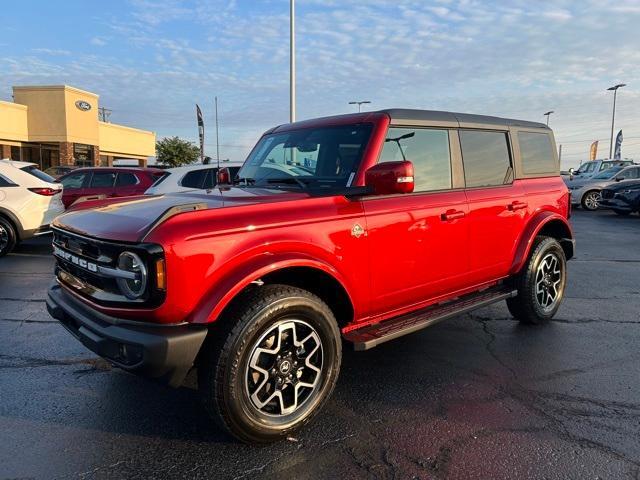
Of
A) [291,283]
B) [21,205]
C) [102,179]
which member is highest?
[102,179]

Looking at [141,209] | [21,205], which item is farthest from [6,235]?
[141,209]

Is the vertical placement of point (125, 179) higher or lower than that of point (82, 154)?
lower

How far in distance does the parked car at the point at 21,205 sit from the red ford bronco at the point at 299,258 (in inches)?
246

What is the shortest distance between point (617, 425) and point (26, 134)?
3474 centimetres

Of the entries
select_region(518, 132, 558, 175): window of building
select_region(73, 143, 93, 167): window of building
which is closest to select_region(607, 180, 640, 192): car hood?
select_region(518, 132, 558, 175): window of building

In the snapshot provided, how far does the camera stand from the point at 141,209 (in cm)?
314

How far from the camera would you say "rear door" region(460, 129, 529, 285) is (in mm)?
4254

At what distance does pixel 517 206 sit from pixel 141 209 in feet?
10.9

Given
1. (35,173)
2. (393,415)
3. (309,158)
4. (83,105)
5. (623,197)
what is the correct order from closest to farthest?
1. (393,415)
2. (309,158)
3. (35,173)
4. (623,197)
5. (83,105)

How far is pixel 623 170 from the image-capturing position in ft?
61.7

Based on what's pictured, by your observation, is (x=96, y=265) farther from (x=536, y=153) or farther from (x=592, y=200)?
(x=592, y=200)

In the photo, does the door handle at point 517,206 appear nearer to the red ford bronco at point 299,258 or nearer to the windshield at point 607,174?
the red ford bronco at point 299,258

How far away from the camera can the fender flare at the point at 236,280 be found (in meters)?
2.67

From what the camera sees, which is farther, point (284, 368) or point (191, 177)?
point (191, 177)
